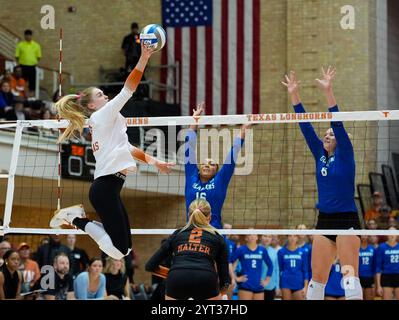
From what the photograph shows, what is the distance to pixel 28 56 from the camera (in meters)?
23.0

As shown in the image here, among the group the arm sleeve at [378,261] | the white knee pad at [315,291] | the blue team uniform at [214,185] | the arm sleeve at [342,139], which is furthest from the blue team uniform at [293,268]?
the arm sleeve at [342,139]

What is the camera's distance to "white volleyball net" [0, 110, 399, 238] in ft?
62.6

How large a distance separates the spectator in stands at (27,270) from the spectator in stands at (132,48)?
806 centimetres

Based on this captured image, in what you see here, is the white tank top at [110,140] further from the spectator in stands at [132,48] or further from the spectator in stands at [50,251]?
the spectator in stands at [132,48]

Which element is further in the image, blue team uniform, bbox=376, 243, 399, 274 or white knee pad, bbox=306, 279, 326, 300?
blue team uniform, bbox=376, 243, 399, 274

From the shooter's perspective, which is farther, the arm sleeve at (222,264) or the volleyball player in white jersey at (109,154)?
the arm sleeve at (222,264)

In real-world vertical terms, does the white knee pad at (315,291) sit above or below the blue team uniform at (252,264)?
above

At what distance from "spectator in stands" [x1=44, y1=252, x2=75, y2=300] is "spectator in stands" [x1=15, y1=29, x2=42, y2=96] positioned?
8444 mm

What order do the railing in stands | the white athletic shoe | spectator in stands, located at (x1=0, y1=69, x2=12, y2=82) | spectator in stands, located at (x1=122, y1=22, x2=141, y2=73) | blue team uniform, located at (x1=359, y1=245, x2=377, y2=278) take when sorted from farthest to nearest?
the railing in stands
spectator in stands, located at (x1=122, y1=22, x2=141, y2=73)
spectator in stands, located at (x1=0, y1=69, x2=12, y2=82)
blue team uniform, located at (x1=359, y1=245, x2=377, y2=278)
the white athletic shoe

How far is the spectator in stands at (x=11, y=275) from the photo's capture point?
47.9ft

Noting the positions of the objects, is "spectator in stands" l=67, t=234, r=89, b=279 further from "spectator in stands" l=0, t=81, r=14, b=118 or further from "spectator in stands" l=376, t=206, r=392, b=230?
"spectator in stands" l=376, t=206, r=392, b=230

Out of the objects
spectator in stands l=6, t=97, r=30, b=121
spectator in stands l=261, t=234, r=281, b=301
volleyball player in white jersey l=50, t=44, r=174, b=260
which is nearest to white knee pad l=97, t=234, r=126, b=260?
volleyball player in white jersey l=50, t=44, r=174, b=260

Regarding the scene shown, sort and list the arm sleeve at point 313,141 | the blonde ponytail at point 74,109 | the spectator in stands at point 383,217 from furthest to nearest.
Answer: the spectator in stands at point 383,217, the arm sleeve at point 313,141, the blonde ponytail at point 74,109
